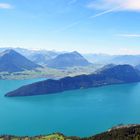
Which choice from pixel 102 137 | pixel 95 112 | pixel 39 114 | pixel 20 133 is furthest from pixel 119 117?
pixel 102 137

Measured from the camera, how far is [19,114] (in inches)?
6555

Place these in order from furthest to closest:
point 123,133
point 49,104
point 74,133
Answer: point 49,104
point 74,133
point 123,133

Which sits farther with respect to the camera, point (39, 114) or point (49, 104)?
point (49, 104)

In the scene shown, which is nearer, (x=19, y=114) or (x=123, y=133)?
(x=123, y=133)

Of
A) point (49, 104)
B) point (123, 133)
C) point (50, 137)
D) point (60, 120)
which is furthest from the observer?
point (49, 104)

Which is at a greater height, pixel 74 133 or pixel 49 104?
pixel 49 104

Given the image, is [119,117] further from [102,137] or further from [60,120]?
[102,137]

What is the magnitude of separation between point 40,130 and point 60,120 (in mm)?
21717

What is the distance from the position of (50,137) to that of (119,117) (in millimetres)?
59959

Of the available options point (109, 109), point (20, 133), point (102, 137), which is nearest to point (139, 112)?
point (109, 109)

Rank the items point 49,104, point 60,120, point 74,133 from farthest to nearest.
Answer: point 49,104
point 60,120
point 74,133

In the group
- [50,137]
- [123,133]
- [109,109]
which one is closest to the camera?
[123,133]

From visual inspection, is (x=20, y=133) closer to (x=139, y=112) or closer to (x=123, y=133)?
(x=123, y=133)

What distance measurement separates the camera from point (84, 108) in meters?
183
